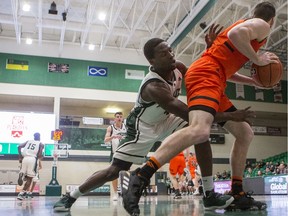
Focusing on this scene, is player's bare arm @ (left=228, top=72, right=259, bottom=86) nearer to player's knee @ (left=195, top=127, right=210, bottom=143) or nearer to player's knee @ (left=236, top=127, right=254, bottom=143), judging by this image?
player's knee @ (left=236, top=127, right=254, bottom=143)

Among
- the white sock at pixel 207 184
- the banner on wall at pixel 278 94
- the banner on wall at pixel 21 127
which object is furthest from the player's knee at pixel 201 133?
the banner on wall at pixel 278 94

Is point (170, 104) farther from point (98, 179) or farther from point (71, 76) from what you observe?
point (71, 76)

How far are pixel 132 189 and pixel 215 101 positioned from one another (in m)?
0.90

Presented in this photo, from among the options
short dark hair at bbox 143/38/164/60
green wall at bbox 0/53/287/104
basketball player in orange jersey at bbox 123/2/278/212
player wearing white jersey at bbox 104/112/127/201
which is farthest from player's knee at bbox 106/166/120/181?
green wall at bbox 0/53/287/104

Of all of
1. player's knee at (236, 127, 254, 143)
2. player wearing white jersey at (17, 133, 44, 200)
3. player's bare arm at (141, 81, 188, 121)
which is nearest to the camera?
player's bare arm at (141, 81, 188, 121)

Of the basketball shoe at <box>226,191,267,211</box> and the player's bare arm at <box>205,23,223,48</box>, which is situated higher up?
the player's bare arm at <box>205,23,223,48</box>

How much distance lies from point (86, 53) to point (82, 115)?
3.75 metres

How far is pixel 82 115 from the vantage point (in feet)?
67.4

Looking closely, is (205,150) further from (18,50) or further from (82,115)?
(82,115)

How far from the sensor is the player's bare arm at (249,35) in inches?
111

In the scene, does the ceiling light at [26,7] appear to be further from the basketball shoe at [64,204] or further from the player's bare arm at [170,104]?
the player's bare arm at [170,104]

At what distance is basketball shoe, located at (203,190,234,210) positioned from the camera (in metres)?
2.83

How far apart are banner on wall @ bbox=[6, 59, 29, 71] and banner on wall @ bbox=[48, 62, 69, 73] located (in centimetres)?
111

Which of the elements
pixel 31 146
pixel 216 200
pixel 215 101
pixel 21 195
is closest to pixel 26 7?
pixel 31 146
